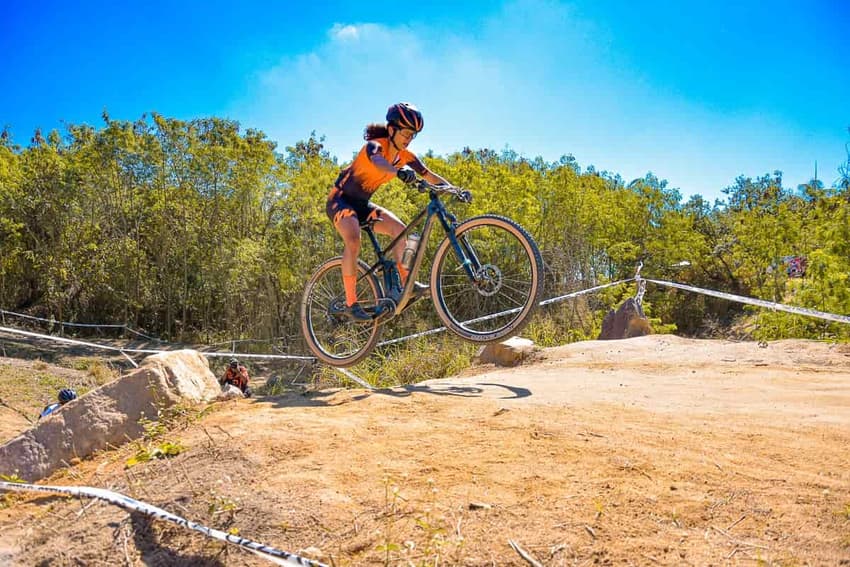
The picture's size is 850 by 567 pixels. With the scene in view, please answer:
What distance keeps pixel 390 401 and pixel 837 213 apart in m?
8.80

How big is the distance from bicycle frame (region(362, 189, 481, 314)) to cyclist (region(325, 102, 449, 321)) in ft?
0.31

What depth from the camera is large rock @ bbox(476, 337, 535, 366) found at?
7762 millimetres

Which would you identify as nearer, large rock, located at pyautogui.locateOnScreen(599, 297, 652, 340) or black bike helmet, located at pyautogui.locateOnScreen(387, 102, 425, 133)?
black bike helmet, located at pyautogui.locateOnScreen(387, 102, 425, 133)

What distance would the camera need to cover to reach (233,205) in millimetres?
16406

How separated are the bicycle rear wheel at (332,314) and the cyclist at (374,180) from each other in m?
0.28

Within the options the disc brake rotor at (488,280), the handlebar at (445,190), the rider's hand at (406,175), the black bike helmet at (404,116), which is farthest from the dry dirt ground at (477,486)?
the black bike helmet at (404,116)

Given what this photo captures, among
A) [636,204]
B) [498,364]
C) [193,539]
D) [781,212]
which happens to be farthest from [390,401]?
[636,204]

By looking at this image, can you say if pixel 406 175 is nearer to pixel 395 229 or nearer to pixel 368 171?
pixel 368 171

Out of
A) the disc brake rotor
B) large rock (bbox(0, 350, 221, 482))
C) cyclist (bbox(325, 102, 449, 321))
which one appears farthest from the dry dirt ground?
cyclist (bbox(325, 102, 449, 321))

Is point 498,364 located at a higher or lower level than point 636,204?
lower

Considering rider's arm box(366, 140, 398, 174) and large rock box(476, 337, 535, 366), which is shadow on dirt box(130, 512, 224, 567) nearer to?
rider's arm box(366, 140, 398, 174)

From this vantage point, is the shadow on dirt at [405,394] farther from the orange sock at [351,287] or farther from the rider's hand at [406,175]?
the rider's hand at [406,175]

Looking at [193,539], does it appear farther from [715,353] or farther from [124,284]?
[124,284]

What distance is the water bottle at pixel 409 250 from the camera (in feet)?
16.0
